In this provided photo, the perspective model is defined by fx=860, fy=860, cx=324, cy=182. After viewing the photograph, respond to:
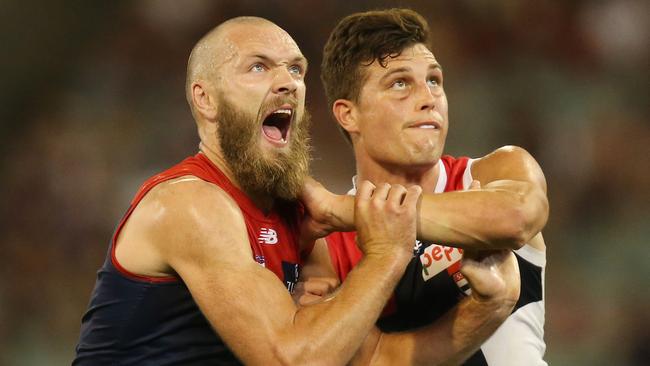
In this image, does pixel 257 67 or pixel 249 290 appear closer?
pixel 249 290

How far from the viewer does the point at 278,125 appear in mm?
3648

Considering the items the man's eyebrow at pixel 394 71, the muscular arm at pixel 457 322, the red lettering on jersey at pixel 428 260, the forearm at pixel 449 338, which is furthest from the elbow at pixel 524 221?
the man's eyebrow at pixel 394 71

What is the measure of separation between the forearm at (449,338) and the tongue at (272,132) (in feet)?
3.09

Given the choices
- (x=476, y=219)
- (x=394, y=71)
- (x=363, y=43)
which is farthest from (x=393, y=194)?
(x=363, y=43)

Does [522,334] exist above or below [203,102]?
below

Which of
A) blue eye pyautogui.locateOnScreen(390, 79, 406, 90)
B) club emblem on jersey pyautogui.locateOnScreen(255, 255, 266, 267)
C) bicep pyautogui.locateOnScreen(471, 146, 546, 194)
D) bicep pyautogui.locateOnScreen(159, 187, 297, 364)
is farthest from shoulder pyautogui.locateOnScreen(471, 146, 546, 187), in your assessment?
bicep pyautogui.locateOnScreen(159, 187, 297, 364)

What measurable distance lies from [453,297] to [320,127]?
3.49 meters

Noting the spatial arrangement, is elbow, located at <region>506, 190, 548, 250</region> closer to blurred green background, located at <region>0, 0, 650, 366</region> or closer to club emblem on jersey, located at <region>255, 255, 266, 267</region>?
club emblem on jersey, located at <region>255, 255, 266, 267</region>

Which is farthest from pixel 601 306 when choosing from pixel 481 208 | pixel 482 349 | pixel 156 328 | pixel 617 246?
pixel 156 328

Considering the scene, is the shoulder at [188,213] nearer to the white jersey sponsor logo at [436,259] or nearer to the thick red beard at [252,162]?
the thick red beard at [252,162]

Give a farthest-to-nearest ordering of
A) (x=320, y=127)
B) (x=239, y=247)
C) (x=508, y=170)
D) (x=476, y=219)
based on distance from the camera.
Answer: (x=320, y=127), (x=508, y=170), (x=476, y=219), (x=239, y=247)

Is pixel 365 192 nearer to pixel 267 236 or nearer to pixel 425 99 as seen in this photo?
pixel 267 236

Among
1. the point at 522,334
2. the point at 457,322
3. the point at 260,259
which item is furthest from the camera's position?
the point at 522,334

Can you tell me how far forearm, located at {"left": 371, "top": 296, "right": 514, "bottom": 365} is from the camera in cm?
318
